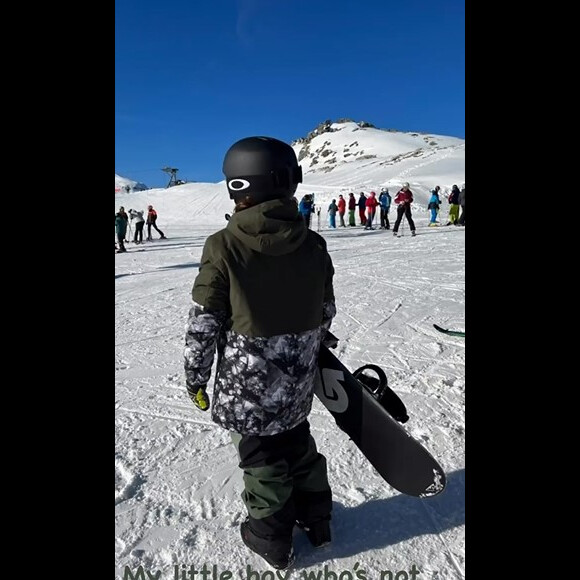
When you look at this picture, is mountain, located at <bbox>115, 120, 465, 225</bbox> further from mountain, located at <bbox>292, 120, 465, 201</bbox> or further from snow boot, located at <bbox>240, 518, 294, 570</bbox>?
snow boot, located at <bbox>240, 518, 294, 570</bbox>

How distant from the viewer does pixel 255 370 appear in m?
1.78

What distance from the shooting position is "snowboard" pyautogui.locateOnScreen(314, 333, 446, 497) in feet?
6.75

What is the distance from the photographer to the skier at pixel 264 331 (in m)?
1.68

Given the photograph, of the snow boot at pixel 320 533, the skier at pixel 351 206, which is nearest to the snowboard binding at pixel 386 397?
the snow boot at pixel 320 533

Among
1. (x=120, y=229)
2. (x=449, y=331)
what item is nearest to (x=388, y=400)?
(x=449, y=331)

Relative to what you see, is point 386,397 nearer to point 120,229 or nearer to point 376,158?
point 120,229

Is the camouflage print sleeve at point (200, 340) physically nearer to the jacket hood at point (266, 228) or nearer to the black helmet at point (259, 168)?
the jacket hood at point (266, 228)

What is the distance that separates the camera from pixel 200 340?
1.72 meters

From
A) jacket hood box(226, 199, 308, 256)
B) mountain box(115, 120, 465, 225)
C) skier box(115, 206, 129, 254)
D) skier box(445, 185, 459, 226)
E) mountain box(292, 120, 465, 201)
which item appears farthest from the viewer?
mountain box(292, 120, 465, 201)

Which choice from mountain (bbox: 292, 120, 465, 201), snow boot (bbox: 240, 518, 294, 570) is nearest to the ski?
snow boot (bbox: 240, 518, 294, 570)

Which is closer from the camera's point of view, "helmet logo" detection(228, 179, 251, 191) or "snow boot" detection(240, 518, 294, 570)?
"helmet logo" detection(228, 179, 251, 191)

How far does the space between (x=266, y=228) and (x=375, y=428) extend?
1.13 meters

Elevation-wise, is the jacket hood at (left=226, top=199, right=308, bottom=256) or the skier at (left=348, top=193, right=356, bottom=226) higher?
the skier at (left=348, top=193, right=356, bottom=226)
